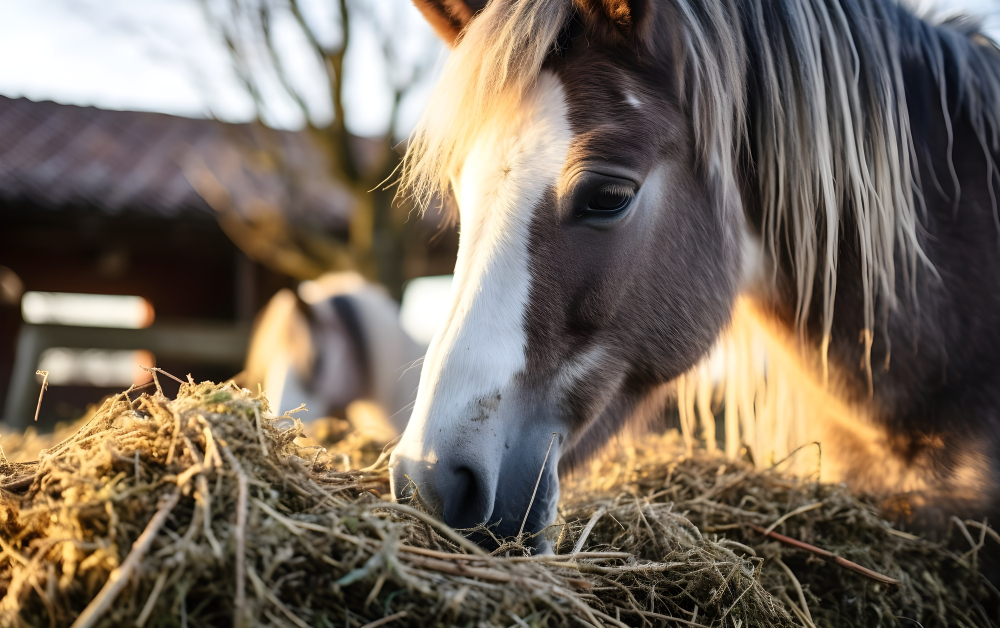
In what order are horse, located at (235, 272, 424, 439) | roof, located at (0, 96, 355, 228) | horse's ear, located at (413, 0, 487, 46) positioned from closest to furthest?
horse's ear, located at (413, 0, 487, 46), horse, located at (235, 272, 424, 439), roof, located at (0, 96, 355, 228)

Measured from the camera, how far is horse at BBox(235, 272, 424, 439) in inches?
154

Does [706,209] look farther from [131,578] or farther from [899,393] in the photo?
[131,578]

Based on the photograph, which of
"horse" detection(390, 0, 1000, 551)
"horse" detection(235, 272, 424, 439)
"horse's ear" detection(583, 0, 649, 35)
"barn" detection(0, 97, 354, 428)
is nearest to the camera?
"horse" detection(390, 0, 1000, 551)

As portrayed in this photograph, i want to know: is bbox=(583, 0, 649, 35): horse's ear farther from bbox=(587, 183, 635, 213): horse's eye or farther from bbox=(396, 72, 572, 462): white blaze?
bbox=(587, 183, 635, 213): horse's eye

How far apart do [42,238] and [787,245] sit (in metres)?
8.20

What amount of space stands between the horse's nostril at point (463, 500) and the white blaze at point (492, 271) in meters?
0.06

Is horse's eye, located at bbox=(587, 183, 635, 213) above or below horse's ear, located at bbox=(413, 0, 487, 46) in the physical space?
below

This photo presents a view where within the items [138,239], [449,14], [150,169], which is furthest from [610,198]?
[150,169]

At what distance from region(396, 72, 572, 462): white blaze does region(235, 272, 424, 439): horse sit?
264 centimetres

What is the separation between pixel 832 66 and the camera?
1.41m

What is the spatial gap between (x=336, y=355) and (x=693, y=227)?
3229 mm

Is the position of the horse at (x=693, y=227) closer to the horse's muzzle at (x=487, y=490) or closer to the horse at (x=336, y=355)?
the horse's muzzle at (x=487, y=490)

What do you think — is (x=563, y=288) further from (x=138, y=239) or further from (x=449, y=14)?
(x=138, y=239)

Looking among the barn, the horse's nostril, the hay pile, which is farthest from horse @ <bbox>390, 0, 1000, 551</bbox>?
the barn
